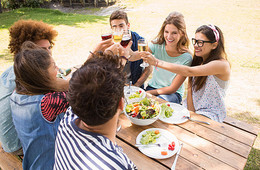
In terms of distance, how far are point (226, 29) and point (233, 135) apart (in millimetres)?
9984

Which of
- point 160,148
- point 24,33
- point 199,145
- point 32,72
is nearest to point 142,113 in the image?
point 160,148

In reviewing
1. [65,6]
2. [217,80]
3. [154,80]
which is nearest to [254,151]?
[217,80]

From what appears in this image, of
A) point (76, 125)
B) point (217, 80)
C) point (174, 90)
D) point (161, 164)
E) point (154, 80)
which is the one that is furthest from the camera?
Answer: point (154, 80)

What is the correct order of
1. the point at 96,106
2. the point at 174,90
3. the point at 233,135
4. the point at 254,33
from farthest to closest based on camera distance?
the point at 254,33
the point at 174,90
the point at 233,135
the point at 96,106

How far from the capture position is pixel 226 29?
393 inches

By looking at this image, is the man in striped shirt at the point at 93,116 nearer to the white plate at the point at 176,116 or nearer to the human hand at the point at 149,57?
the white plate at the point at 176,116

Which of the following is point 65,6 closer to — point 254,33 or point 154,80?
point 254,33

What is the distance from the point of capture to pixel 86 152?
1042mm

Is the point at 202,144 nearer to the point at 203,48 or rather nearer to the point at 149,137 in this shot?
the point at 149,137

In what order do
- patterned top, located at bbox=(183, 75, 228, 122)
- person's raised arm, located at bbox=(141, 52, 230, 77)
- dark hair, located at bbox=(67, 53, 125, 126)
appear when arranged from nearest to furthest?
dark hair, located at bbox=(67, 53, 125, 126)
person's raised arm, located at bbox=(141, 52, 230, 77)
patterned top, located at bbox=(183, 75, 228, 122)

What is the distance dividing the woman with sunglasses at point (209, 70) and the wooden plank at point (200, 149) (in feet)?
2.79

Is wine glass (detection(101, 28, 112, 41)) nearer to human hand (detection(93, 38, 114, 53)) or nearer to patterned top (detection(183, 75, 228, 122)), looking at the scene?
human hand (detection(93, 38, 114, 53))

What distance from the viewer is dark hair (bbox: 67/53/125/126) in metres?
1.00

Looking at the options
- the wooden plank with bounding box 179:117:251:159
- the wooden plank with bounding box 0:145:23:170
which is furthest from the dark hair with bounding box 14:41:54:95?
the wooden plank with bounding box 179:117:251:159
